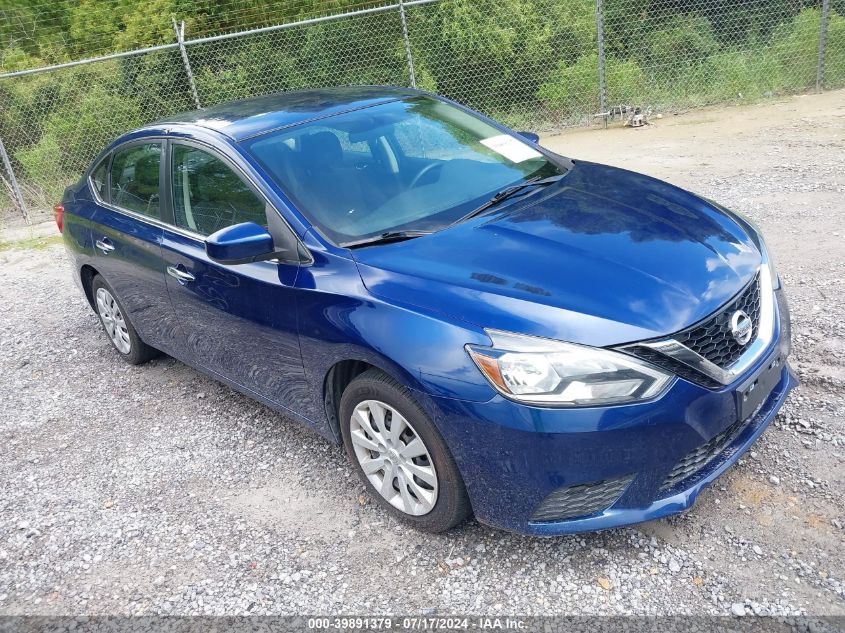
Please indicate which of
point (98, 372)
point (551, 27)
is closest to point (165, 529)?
point (98, 372)

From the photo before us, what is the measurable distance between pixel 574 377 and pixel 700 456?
0.61 metres

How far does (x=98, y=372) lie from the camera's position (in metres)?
5.12

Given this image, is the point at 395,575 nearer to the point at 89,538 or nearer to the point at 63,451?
the point at 89,538

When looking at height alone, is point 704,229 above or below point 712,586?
above

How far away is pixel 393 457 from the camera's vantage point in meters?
2.93

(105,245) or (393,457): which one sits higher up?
(105,245)

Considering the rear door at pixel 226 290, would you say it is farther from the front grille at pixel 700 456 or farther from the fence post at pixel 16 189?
the fence post at pixel 16 189

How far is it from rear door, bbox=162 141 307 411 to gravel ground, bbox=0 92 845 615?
45 centimetres

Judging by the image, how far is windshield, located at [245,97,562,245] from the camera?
3.23 m

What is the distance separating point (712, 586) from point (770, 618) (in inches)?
8.2

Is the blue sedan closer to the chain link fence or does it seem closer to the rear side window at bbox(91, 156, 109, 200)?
the rear side window at bbox(91, 156, 109, 200)

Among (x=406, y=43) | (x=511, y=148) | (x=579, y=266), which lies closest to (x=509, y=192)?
(x=511, y=148)

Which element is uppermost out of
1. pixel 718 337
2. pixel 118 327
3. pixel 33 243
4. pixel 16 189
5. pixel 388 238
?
pixel 388 238

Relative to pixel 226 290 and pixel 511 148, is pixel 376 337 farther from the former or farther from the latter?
pixel 511 148
